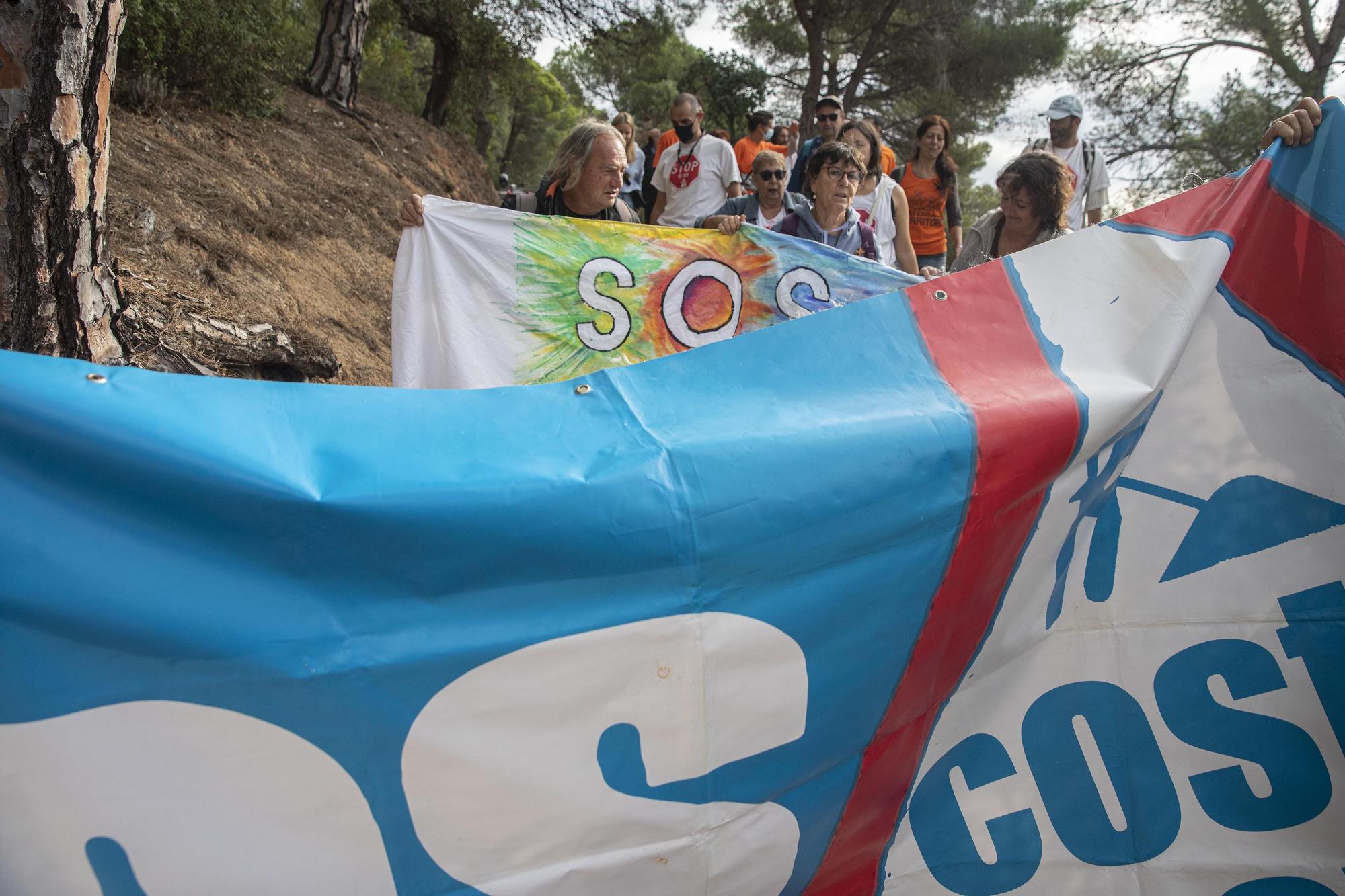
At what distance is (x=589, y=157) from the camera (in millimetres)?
3377

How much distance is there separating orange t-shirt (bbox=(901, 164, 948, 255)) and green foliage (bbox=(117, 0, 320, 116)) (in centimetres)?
469

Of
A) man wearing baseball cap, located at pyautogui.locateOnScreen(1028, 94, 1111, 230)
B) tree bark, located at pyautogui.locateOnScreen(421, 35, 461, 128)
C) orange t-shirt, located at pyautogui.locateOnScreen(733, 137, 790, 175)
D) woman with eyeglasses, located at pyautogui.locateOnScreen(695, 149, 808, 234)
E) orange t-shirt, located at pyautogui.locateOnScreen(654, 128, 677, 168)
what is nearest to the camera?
woman with eyeglasses, located at pyautogui.locateOnScreen(695, 149, 808, 234)

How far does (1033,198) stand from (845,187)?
686 mm

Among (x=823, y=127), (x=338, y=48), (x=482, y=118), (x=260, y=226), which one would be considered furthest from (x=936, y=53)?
(x=260, y=226)

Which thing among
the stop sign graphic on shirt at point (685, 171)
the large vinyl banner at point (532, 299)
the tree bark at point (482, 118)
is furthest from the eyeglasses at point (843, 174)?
the tree bark at point (482, 118)

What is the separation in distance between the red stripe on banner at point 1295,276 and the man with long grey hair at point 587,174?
195cm

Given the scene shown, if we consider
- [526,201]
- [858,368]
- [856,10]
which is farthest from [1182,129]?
[858,368]

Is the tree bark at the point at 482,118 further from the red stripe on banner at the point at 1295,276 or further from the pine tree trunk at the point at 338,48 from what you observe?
the red stripe on banner at the point at 1295,276

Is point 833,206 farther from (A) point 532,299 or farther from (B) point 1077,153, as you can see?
(B) point 1077,153

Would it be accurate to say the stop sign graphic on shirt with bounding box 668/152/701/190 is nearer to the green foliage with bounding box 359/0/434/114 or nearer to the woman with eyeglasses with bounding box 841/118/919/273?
the woman with eyeglasses with bounding box 841/118/919/273

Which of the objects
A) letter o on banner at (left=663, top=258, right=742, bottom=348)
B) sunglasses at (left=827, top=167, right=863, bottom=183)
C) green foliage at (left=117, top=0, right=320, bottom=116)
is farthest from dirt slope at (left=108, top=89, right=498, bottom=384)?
sunglasses at (left=827, top=167, right=863, bottom=183)

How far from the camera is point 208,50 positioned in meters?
6.84

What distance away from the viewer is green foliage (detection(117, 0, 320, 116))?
→ 243 inches

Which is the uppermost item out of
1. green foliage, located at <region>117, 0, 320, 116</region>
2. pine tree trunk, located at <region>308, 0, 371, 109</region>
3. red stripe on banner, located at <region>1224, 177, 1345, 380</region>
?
pine tree trunk, located at <region>308, 0, 371, 109</region>
